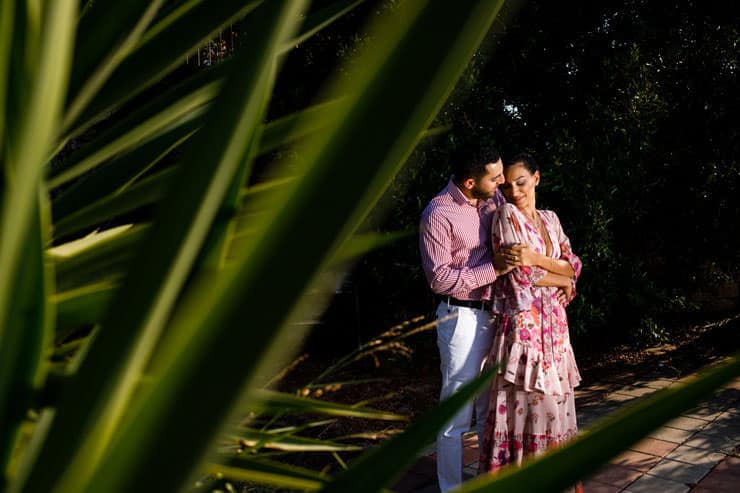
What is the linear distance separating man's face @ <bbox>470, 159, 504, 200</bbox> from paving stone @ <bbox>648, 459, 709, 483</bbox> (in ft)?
6.61

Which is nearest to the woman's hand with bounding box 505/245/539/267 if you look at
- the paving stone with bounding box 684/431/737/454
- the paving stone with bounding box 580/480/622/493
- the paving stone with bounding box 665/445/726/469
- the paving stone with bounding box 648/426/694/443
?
the paving stone with bounding box 580/480/622/493

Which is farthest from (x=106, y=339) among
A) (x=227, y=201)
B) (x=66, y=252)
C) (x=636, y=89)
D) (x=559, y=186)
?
(x=636, y=89)

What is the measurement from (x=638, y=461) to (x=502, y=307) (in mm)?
1488

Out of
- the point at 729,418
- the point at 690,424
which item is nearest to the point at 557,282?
the point at 690,424

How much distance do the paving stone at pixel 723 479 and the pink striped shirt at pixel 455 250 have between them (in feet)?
5.57

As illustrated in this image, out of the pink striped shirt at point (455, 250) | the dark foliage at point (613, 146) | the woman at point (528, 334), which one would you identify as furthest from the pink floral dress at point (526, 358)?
the dark foliage at point (613, 146)

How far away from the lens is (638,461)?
411 cm

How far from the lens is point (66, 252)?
1002mm

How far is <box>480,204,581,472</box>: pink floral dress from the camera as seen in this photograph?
11.7 ft

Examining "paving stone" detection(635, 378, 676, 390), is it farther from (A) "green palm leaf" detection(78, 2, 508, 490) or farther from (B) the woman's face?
(A) "green palm leaf" detection(78, 2, 508, 490)

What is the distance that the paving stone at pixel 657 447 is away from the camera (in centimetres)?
426

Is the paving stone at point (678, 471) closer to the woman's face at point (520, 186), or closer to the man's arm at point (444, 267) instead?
the man's arm at point (444, 267)

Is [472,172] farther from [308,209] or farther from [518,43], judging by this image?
[518,43]

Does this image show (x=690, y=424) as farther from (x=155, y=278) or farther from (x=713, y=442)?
(x=155, y=278)
